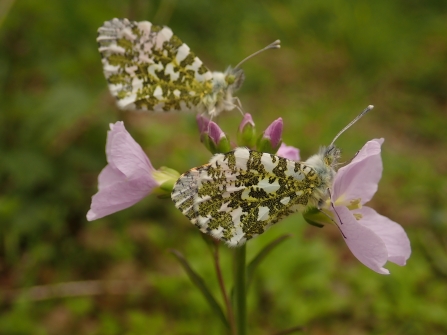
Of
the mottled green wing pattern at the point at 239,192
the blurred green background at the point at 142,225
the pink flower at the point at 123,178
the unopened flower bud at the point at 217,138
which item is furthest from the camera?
the blurred green background at the point at 142,225

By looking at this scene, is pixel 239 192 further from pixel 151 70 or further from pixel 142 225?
pixel 142 225

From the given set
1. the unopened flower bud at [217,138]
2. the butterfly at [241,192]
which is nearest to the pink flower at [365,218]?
the butterfly at [241,192]

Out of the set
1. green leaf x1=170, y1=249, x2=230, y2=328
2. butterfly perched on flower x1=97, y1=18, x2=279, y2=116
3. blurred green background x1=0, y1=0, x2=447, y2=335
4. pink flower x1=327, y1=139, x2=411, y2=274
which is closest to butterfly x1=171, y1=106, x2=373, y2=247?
pink flower x1=327, y1=139, x2=411, y2=274

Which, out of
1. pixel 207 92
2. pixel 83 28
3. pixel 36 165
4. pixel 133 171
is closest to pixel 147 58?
pixel 207 92

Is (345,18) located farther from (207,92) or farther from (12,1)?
(207,92)

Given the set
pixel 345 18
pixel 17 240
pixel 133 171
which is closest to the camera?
pixel 133 171

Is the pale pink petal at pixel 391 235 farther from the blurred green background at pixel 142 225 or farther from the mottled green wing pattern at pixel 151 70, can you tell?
the blurred green background at pixel 142 225
